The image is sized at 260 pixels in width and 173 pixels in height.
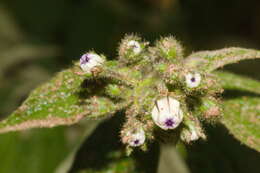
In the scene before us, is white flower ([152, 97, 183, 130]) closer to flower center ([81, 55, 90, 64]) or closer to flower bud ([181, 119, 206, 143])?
flower bud ([181, 119, 206, 143])

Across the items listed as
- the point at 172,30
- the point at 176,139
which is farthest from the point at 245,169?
the point at 172,30

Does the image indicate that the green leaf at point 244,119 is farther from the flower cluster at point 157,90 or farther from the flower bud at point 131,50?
the flower bud at point 131,50

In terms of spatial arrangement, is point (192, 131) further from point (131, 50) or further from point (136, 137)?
point (131, 50)

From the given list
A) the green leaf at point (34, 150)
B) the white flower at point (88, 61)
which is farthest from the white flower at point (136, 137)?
the green leaf at point (34, 150)

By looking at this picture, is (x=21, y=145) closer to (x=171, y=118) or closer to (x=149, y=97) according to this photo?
(x=149, y=97)

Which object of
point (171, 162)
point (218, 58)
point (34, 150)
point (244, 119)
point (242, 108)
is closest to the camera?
point (218, 58)

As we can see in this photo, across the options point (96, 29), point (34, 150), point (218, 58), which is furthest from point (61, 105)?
point (96, 29)
